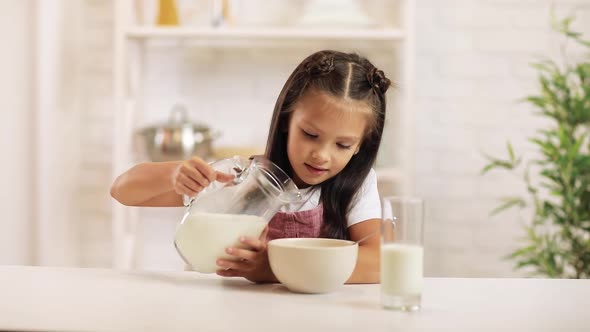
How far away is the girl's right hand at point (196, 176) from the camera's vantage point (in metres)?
1.09

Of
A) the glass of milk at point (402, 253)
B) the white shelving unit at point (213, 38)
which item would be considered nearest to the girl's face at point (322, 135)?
the glass of milk at point (402, 253)

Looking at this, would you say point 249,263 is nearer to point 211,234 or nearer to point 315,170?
point 211,234

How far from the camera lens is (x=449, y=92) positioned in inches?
116

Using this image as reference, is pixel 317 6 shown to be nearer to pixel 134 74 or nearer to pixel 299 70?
pixel 134 74

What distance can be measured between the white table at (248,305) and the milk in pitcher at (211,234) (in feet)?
0.14

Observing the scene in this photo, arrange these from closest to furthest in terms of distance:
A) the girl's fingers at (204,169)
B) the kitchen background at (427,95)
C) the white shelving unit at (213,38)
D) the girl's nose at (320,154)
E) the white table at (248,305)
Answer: the white table at (248,305) → the girl's fingers at (204,169) → the girl's nose at (320,154) → the white shelving unit at (213,38) → the kitchen background at (427,95)

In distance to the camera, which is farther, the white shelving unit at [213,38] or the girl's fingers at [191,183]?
the white shelving unit at [213,38]

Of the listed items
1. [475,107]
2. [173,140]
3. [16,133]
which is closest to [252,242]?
[173,140]

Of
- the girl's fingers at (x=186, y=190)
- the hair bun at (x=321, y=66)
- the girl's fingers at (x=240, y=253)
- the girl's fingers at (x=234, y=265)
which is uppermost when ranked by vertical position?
the hair bun at (x=321, y=66)

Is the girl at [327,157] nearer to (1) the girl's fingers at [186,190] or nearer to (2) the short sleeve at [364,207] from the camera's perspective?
(2) the short sleeve at [364,207]

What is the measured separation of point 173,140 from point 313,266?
1686mm

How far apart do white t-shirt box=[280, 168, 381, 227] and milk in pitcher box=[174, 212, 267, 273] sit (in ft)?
1.23

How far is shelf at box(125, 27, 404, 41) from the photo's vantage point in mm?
2602

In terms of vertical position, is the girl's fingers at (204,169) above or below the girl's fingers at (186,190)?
above
